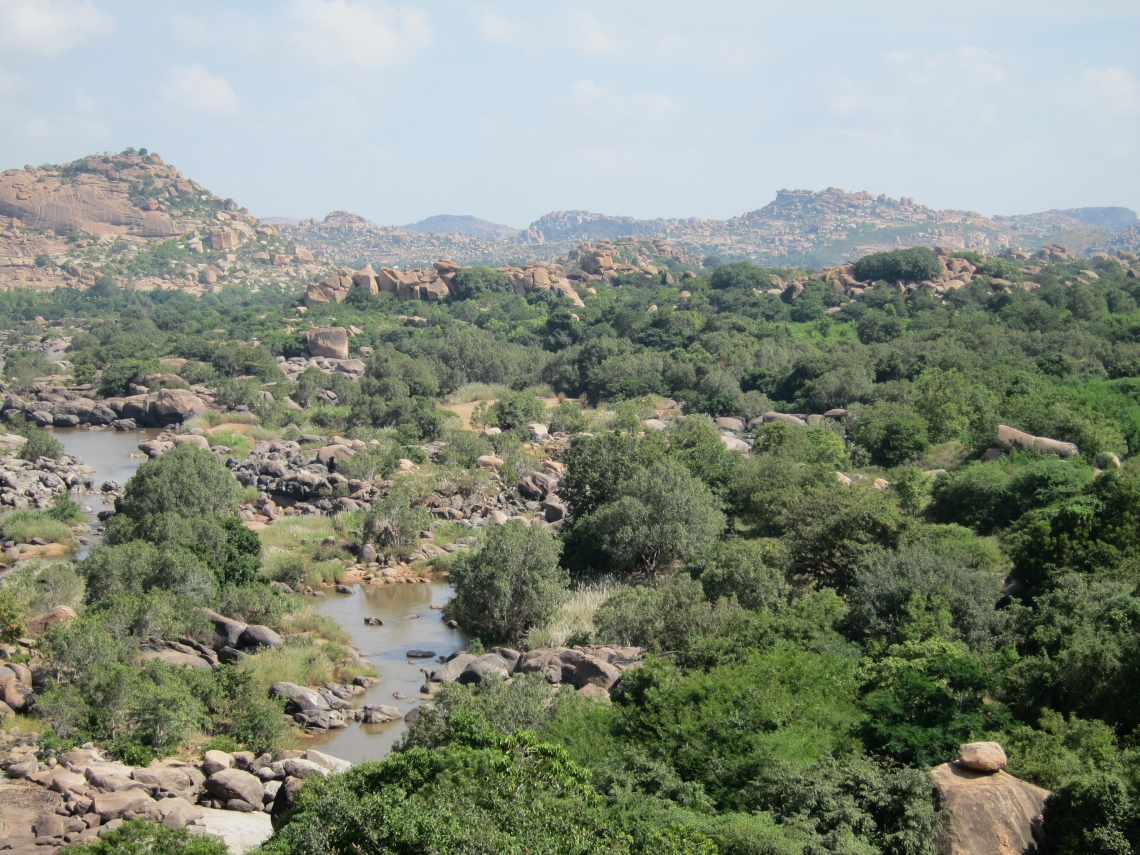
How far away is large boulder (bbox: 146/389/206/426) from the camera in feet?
164

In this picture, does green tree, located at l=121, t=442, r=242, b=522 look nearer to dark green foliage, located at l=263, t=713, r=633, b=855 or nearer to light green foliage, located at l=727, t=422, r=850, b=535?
light green foliage, located at l=727, t=422, r=850, b=535

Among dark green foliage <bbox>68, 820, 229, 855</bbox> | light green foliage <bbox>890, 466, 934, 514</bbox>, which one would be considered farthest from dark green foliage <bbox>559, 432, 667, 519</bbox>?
dark green foliage <bbox>68, 820, 229, 855</bbox>

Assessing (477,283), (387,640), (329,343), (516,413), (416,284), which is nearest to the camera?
(387,640)

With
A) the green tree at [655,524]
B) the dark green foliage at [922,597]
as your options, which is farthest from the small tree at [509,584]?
the dark green foliage at [922,597]

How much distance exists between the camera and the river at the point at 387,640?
689 inches

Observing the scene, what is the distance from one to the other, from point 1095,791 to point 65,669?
14921 millimetres

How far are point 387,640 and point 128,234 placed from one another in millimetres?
108544

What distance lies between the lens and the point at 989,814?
10.8 m

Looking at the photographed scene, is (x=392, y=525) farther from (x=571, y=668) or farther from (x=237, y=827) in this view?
(x=237, y=827)

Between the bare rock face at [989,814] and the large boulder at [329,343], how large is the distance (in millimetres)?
55759

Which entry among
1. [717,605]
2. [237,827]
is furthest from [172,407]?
[237,827]

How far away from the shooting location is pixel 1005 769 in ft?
39.0

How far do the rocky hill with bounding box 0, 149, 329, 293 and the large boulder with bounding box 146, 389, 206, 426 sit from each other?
60090 millimetres

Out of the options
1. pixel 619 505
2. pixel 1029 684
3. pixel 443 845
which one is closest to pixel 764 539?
pixel 619 505
